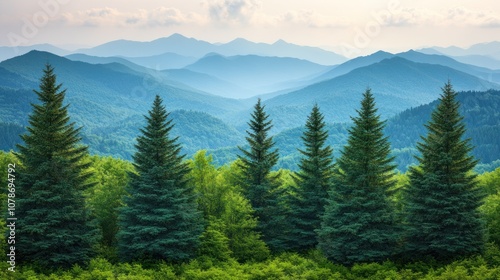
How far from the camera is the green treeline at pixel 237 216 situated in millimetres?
35594

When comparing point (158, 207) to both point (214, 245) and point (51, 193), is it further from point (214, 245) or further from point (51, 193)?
point (51, 193)

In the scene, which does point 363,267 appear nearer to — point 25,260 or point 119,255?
point 119,255

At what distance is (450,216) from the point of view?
120 feet

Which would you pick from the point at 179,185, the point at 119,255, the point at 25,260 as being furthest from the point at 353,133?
the point at 25,260

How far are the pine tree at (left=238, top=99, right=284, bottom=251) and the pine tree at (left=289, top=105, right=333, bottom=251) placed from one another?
5.35 ft

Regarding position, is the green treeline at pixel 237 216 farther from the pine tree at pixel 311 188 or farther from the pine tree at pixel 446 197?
the pine tree at pixel 311 188

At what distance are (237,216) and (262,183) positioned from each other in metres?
4.04

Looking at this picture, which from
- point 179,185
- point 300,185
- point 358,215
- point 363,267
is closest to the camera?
point 363,267

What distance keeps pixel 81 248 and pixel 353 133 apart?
76.8ft

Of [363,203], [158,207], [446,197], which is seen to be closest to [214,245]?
[158,207]

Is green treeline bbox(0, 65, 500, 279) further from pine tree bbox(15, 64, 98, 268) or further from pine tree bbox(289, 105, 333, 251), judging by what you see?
pine tree bbox(289, 105, 333, 251)

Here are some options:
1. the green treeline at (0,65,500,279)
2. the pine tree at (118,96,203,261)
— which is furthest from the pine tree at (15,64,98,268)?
the pine tree at (118,96,203,261)

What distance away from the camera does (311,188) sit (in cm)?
4384

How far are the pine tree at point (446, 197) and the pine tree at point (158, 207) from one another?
17807 millimetres
